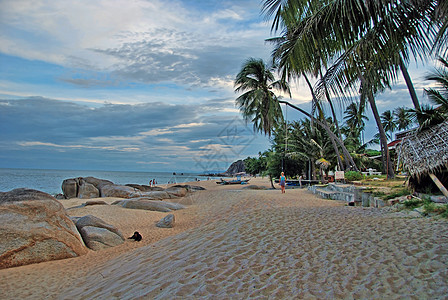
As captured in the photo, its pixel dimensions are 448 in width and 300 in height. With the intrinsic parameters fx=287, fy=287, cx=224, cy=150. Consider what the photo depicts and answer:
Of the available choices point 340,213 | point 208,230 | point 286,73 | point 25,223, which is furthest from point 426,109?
point 25,223

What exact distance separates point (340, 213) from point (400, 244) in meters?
3.96

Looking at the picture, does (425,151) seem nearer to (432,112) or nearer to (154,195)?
(432,112)

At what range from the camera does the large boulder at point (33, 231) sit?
632 centimetres

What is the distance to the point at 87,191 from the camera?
2156 centimetres

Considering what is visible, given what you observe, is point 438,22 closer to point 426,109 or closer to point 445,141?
point 445,141

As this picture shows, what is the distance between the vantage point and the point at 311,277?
13.7 feet

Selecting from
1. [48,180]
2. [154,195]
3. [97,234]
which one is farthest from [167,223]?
[48,180]

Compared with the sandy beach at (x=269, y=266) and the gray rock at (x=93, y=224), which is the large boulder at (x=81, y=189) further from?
the sandy beach at (x=269, y=266)

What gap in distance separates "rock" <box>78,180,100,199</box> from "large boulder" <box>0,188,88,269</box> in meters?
14.4

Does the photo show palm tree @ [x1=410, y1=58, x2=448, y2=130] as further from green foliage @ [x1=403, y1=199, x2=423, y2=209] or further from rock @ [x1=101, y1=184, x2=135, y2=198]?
rock @ [x1=101, y1=184, x2=135, y2=198]

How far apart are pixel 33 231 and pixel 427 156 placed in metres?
11.0

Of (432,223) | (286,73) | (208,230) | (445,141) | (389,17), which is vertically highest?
(389,17)

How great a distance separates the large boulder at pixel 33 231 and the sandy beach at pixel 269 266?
10.8 inches

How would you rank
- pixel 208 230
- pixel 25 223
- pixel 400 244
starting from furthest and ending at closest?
pixel 208 230, pixel 25 223, pixel 400 244
